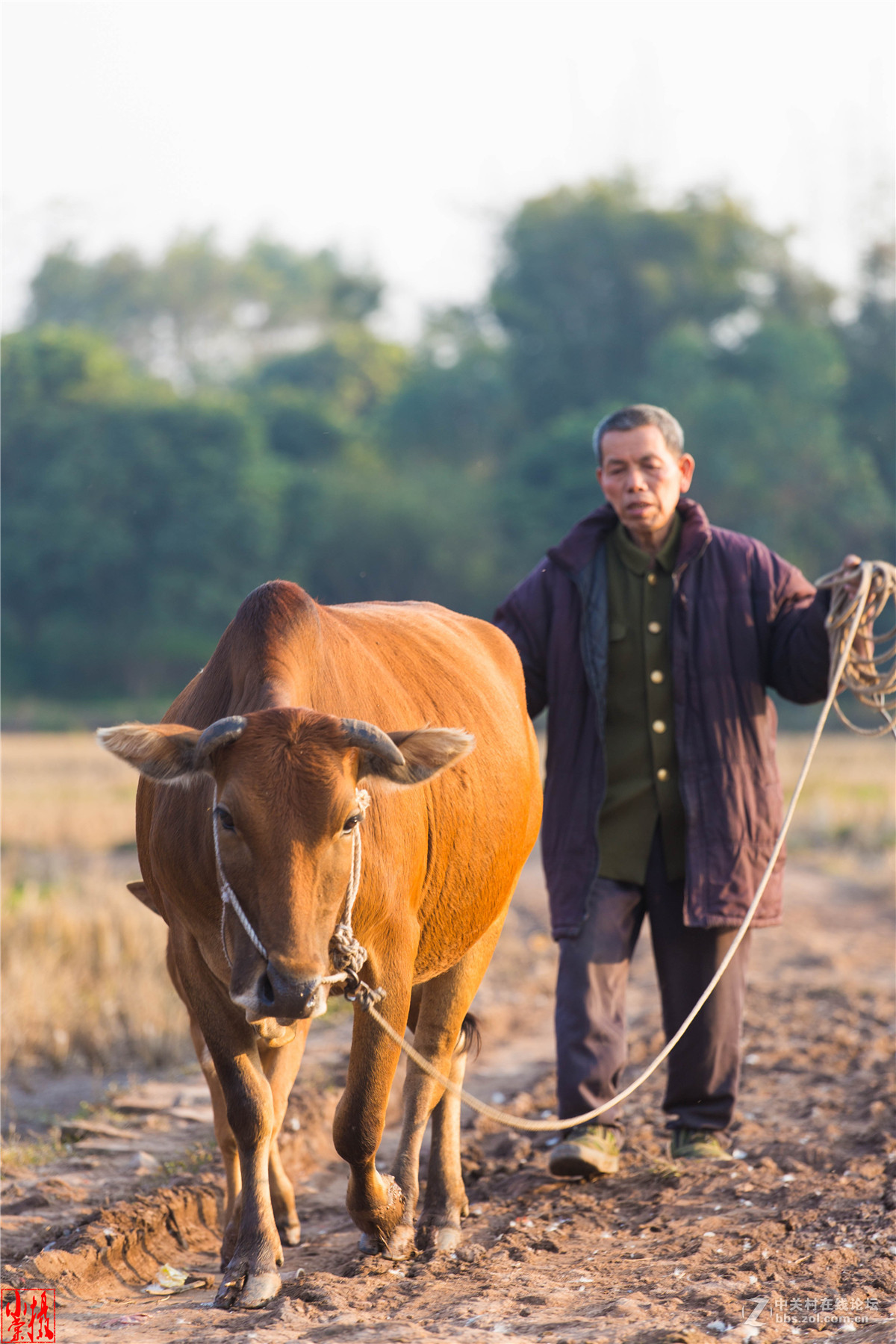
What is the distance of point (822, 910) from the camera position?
11.5 meters

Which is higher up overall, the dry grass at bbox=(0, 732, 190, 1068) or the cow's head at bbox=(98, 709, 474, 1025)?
the cow's head at bbox=(98, 709, 474, 1025)

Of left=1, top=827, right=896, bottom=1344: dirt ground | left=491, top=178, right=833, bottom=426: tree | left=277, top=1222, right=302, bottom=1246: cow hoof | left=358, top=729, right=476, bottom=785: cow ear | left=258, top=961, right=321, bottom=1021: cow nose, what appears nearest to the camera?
left=258, top=961, right=321, bottom=1021: cow nose

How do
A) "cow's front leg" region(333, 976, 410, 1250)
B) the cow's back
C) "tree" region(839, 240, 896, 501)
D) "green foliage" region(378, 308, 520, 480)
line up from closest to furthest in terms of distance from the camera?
the cow's back, "cow's front leg" region(333, 976, 410, 1250), "tree" region(839, 240, 896, 501), "green foliage" region(378, 308, 520, 480)

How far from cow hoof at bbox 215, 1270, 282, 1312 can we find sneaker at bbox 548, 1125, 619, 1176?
4.51 feet

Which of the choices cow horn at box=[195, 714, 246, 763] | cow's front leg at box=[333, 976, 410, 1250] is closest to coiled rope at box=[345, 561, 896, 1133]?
cow's front leg at box=[333, 976, 410, 1250]

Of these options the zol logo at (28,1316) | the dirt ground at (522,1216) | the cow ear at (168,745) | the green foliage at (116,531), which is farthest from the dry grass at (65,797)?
the green foliage at (116,531)

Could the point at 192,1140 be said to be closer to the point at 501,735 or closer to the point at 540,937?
the point at 501,735

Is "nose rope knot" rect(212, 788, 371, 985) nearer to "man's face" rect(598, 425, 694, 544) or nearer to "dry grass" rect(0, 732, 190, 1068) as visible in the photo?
"man's face" rect(598, 425, 694, 544)

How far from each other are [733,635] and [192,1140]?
294 cm

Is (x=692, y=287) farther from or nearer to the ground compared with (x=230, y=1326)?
farther from the ground

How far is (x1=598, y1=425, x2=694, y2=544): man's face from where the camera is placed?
5414mm

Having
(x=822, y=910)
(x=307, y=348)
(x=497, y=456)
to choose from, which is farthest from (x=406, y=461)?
(x=822, y=910)

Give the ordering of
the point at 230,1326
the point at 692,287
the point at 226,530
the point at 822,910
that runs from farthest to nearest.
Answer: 1. the point at 692,287
2. the point at 226,530
3. the point at 822,910
4. the point at 230,1326

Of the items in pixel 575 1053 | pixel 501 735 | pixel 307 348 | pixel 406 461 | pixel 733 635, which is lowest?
pixel 575 1053
